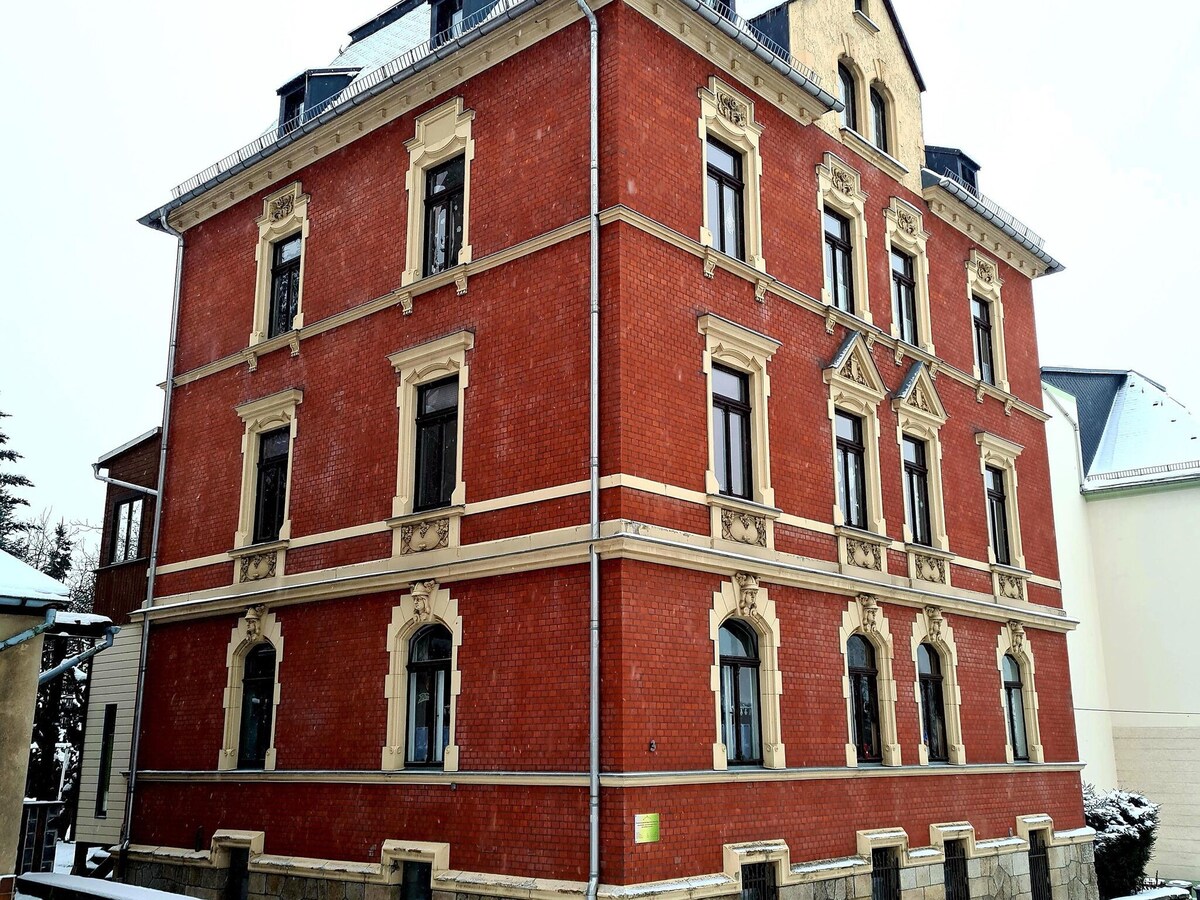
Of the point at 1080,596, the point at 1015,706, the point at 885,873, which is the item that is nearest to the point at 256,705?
the point at 885,873

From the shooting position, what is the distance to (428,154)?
18.9 m

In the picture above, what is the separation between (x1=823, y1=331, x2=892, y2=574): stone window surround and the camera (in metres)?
18.6

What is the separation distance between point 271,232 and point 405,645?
8.99m

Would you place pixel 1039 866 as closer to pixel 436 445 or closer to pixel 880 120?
pixel 436 445

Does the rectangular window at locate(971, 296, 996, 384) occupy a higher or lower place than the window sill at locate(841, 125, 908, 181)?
lower

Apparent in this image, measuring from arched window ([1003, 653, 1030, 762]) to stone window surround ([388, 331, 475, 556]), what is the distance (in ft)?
39.3

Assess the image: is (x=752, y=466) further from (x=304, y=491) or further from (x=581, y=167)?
(x=304, y=491)

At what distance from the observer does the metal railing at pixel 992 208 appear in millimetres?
24297

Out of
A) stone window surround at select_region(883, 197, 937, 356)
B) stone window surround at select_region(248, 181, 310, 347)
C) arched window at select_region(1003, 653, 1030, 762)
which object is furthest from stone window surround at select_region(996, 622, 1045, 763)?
stone window surround at select_region(248, 181, 310, 347)

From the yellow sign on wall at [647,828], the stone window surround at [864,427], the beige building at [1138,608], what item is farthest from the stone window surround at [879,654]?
the beige building at [1138,608]

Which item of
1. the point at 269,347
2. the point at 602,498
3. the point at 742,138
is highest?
the point at 742,138

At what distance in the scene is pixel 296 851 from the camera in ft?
57.9

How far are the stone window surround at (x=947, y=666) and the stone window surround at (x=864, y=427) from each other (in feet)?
5.13

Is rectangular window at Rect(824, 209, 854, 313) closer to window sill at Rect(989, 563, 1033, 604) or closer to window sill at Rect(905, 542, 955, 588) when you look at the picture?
window sill at Rect(905, 542, 955, 588)
